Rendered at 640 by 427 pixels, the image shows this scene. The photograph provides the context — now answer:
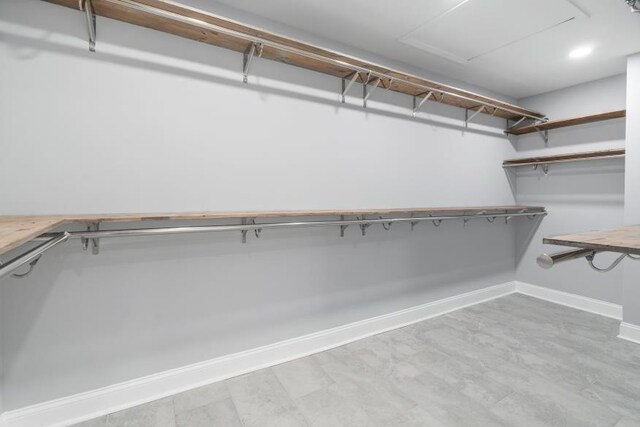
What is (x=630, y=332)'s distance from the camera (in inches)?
105

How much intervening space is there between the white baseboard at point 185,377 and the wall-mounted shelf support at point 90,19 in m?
1.96

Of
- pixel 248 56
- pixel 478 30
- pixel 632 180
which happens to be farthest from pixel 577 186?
pixel 248 56

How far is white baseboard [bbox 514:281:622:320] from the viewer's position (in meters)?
3.14

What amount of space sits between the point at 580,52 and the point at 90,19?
3.76 meters

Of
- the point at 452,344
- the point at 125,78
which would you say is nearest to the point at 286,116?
the point at 125,78

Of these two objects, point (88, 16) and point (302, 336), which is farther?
point (302, 336)

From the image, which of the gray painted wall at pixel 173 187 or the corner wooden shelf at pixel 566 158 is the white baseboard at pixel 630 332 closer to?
the corner wooden shelf at pixel 566 158

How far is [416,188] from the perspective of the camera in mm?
2980

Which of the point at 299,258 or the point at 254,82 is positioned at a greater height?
the point at 254,82

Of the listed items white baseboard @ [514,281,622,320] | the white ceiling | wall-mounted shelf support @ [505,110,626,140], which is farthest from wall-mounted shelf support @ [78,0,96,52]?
white baseboard @ [514,281,622,320]

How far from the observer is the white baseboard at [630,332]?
2641mm

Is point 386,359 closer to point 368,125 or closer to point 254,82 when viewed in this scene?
point 368,125

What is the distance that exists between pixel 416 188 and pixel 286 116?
1.52 m

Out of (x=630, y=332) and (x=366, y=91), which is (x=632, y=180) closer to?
(x=630, y=332)
